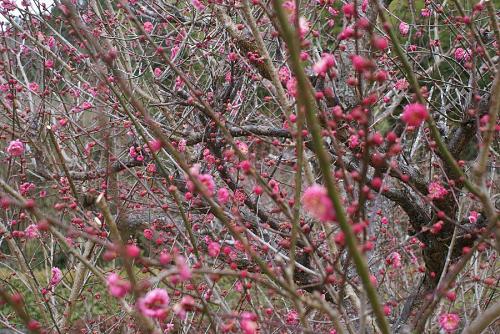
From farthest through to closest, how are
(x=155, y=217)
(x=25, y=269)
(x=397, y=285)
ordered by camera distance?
(x=397, y=285), (x=155, y=217), (x=25, y=269)

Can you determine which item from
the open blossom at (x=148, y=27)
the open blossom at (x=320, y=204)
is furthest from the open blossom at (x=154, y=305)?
the open blossom at (x=148, y=27)

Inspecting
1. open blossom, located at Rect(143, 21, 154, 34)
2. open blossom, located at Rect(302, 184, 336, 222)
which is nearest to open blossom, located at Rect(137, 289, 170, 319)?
open blossom, located at Rect(302, 184, 336, 222)

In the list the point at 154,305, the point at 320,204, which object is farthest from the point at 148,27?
the point at 320,204

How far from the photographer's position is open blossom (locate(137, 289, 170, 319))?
4.81 feet

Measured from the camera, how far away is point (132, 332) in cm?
397

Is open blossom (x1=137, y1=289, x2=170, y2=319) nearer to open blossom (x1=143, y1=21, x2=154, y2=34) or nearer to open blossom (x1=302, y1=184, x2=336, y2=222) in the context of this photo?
open blossom (x1=302, y1=184, x2=336, y2=222)

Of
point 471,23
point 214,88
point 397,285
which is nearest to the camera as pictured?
point 471,23

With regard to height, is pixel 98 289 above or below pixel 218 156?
below

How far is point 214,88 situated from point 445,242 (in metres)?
1.67

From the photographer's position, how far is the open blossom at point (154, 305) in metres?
1.46

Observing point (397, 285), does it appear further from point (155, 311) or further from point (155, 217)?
point (155, 311)

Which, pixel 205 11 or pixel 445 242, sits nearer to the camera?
pixel 445 242

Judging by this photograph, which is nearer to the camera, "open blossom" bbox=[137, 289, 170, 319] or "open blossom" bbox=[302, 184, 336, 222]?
"open blossom" bbox=[302, 184, 336, 222]

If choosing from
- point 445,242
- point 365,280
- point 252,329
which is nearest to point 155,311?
point 252,329
